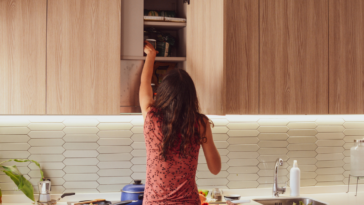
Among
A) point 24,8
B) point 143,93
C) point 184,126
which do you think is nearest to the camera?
point 184,126

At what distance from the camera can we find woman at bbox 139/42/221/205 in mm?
1543

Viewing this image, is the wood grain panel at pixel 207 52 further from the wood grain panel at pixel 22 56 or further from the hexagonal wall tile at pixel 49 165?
the hexagonal wall tile at pixel 49 165

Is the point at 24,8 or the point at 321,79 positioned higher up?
the point at 24,8

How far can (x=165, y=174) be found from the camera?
62.1 inches

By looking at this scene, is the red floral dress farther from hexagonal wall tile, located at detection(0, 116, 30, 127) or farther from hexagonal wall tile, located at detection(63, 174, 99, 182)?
hexagonal wall tile, located at detection(0, 116, 30, 127)

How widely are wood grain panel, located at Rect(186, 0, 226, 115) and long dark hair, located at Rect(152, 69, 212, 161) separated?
1.18 ft

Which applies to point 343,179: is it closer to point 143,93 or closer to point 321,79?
point 321,79

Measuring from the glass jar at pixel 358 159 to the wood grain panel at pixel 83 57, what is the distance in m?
1.80

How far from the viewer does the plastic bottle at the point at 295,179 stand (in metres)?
2.39

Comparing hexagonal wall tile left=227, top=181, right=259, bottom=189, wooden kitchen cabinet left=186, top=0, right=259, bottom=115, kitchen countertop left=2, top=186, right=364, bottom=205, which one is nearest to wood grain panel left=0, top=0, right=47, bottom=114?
kitchen countertop left=2, top=186, right=364, bottom=205

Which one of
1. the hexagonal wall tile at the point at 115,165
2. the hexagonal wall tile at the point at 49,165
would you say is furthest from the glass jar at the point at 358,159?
the hexagonal wall tile at the point at 49,165

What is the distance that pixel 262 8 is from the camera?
6.88 ft

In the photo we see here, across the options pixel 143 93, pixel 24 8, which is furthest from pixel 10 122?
pixel 143 93

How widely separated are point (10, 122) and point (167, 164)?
1336 mm
